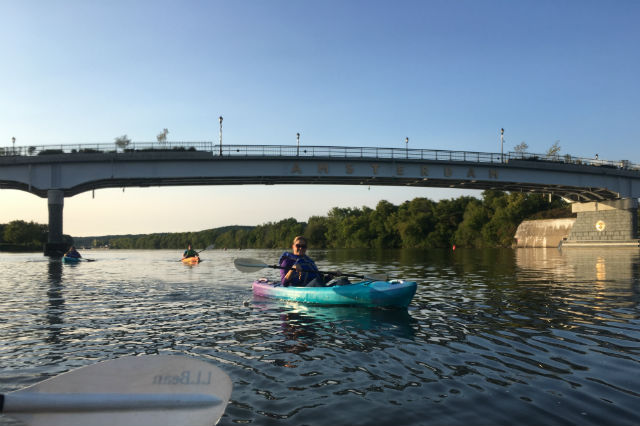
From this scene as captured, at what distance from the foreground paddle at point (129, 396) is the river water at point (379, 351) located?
1.96 ft

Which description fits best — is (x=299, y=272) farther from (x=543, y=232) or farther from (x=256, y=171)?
(x=543, y=232)

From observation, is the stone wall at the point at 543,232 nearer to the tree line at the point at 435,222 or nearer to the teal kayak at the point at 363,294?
the tree line at the point at 435,222

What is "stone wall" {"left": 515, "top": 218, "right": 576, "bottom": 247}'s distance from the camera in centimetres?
6272

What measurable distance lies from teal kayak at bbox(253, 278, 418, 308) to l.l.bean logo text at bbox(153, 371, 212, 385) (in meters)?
6.85

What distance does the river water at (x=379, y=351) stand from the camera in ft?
14.5

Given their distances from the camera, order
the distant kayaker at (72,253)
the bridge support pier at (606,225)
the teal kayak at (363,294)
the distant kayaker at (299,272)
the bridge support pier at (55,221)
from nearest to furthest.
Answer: the teal kayak at (363,294)
the distant kayaker at (299,272)
the distant kayaker at (72,253)
the bridge support pier at (55,221)
the bridge support pier at (606,225)

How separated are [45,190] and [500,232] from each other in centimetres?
7301

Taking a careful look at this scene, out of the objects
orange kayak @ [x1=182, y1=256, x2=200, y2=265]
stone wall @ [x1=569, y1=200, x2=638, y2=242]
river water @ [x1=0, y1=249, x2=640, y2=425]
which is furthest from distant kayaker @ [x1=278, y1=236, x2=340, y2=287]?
stone wall @ [x1=569, y1=200, x2=638, y2=242]

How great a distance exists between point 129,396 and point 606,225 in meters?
61.3

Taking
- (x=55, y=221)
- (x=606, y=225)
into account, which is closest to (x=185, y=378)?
(x=55, y=221)

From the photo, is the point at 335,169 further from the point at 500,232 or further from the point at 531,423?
the point at 500,232

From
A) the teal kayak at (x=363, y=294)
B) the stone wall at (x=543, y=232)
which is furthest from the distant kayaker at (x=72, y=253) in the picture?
the stone wall at (x=543, y=232)

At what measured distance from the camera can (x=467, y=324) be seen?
28.8 feet

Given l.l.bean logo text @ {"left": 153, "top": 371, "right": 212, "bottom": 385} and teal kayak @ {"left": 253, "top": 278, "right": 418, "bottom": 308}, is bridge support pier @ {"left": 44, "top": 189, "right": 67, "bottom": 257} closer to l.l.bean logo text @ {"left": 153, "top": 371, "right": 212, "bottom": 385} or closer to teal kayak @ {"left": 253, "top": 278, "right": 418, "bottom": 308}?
teal kayak @ {"left": 253, "top": 278, "right": 418, "bottom": 308}
